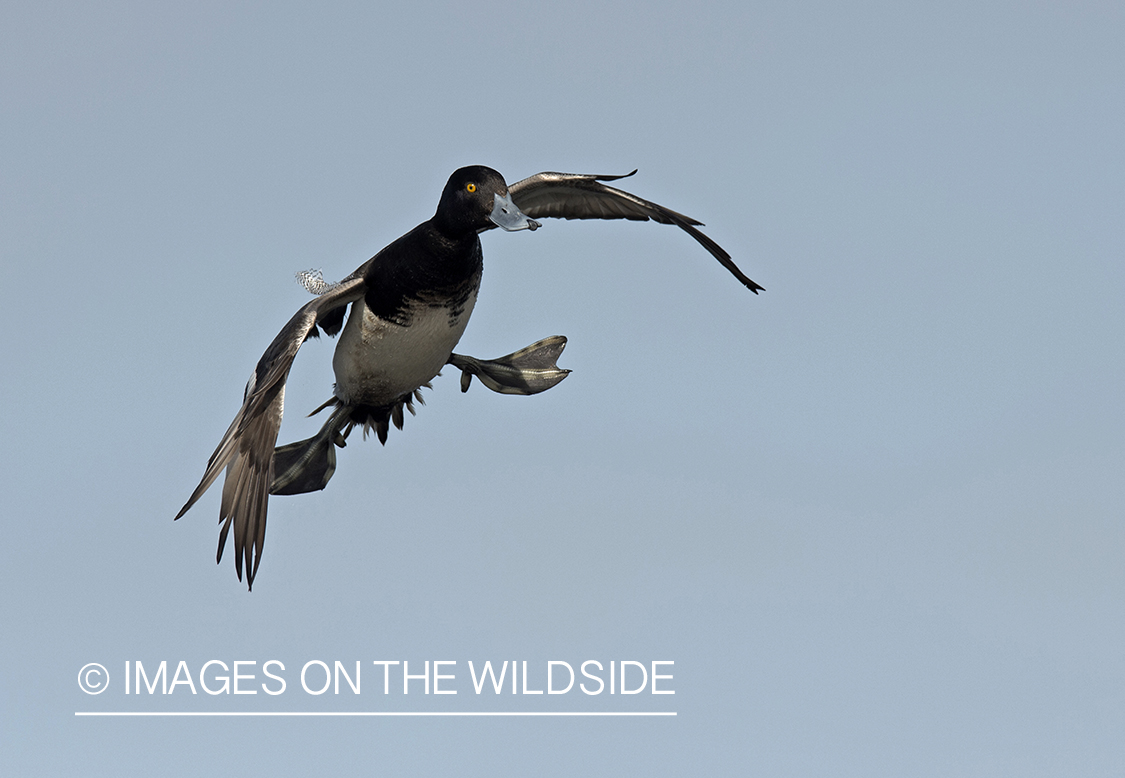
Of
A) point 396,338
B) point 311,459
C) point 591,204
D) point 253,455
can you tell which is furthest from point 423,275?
point 311,459

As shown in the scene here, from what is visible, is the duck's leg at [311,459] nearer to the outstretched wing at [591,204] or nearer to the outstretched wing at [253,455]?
the outstretched wing at [253,455]

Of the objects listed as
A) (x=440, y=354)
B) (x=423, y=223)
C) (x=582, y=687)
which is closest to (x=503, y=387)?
(x=440, y=354)

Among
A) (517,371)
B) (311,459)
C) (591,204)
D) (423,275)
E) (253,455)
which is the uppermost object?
(591,204)

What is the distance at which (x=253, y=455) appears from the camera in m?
10.0

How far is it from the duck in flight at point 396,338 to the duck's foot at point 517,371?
1 cm

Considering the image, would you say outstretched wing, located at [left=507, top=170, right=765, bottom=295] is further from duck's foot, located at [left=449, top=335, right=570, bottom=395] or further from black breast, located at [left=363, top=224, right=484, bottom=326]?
duck's foot, located at [left=449, top=335, right=570, bottom=395]

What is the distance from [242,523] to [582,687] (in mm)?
5101

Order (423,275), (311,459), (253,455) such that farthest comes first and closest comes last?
1. (311,459)
2. (423,275)
3. (253,455)

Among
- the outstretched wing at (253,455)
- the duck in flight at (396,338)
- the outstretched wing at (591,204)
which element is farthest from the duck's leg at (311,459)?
the outstretched wing at (591,204)

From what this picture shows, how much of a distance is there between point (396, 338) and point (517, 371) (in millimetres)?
2064

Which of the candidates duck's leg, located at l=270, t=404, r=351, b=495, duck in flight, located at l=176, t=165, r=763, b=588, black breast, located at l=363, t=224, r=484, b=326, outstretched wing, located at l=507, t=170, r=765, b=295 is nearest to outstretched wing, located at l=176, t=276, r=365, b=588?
duck in flight, located at l=176, t=165, r=763, b=588

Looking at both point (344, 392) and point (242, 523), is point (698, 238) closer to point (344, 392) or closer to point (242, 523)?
point (344, 392)

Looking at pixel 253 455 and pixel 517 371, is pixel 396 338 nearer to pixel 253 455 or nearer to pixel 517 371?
pixel 253 455

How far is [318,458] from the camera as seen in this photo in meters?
12.5
